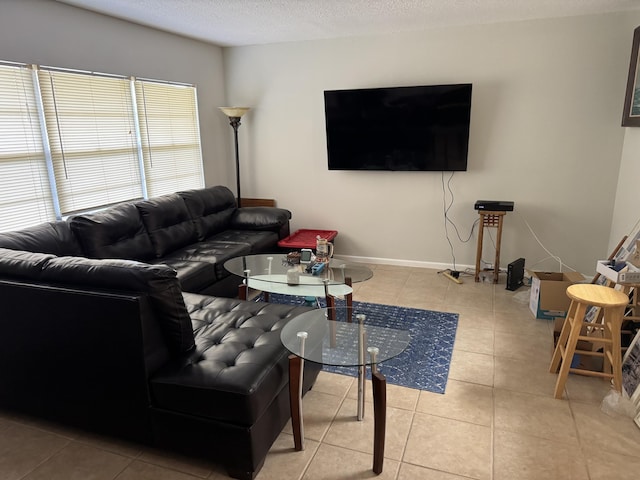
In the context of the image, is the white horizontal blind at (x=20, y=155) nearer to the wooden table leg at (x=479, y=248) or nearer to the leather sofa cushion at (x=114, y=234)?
the leather sofa cushion at (x=114, y=234)

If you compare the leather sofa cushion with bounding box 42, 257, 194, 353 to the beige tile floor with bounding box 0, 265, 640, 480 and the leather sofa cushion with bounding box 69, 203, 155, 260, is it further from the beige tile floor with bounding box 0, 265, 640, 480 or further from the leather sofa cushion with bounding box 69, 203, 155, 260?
the leather sofa cushion with bounding box 69, 203, 155, 260

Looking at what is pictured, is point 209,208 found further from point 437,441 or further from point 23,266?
point 437,441

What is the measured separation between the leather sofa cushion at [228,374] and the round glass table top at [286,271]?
2.14ft

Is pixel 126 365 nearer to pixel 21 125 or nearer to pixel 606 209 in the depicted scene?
pixel 21 125

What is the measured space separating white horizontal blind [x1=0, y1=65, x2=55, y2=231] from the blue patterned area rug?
1969 mm

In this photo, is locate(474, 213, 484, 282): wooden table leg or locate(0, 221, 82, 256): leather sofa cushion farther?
locate(474, 213, 484, 282): wooden table leg

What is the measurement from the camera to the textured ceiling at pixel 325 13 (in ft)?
10.9

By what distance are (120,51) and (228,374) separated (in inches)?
126

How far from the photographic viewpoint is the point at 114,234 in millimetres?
3348

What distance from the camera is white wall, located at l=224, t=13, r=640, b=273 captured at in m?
3.91

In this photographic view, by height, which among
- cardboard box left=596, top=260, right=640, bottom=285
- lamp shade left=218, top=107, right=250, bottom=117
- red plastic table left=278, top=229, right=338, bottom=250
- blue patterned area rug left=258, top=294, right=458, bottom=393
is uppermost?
lamp shade left=218, top=107, right=250, bottom=117

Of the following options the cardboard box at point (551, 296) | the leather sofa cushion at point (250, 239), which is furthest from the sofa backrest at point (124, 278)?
the cardboard box at point (551, 296)

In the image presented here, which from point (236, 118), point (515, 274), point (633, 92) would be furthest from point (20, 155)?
point (633, 92)

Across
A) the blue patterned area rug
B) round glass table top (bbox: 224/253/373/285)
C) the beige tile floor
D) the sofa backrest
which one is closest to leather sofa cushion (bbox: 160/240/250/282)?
round glass table top (bbox: 224/253/373/285)
